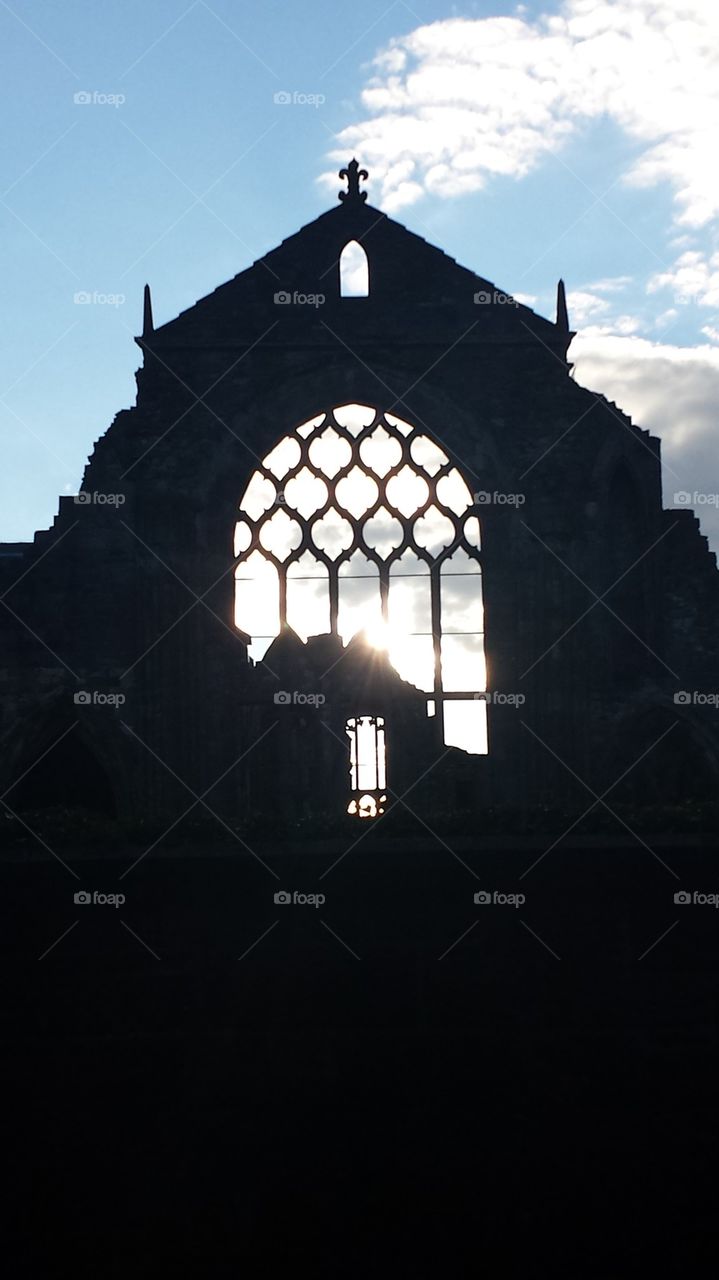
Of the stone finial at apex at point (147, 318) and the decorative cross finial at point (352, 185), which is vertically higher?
the decorative cross finial at point (352, 185)

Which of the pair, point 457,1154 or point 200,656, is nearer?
point 457,1154

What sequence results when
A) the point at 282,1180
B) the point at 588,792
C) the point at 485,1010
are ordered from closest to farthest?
the point at 282,1180 < the point at 485,1010 < the point at 588,792


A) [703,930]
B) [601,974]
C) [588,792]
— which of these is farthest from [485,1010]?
[588,792]

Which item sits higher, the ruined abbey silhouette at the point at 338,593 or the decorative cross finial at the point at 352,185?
the decorative cross finial at the point at 352,185

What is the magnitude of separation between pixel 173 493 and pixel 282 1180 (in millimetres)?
11916

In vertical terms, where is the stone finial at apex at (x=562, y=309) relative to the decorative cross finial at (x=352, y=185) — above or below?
below

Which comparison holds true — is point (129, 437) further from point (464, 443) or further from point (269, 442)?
point (464, 443)

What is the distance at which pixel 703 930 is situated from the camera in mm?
8469

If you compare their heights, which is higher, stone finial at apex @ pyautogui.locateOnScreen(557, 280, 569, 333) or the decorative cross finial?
the decorative cross finial

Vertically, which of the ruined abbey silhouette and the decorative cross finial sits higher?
the decorative cross finial

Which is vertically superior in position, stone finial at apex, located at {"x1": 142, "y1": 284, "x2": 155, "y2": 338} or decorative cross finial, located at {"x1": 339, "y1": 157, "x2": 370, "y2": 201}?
decorative cross finial, located at {"x1": 339, "y1": 157, "x2": 370, "y2": 201}

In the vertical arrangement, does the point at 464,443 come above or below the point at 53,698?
above

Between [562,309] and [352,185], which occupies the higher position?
[352,185]

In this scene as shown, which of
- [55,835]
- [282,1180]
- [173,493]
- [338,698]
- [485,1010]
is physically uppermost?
[173,493]
